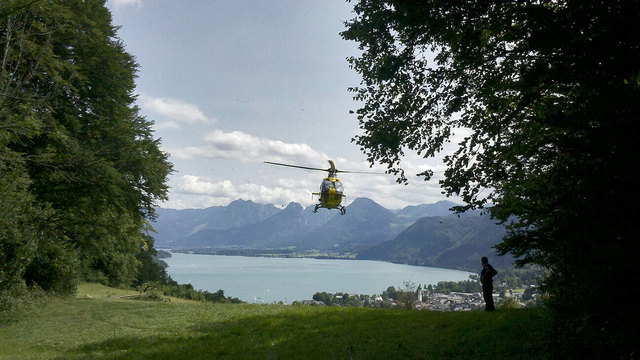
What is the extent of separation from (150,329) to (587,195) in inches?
583

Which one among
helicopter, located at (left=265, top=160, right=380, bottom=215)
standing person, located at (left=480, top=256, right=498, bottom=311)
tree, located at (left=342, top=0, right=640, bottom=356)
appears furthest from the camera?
helicopter, located at (left=265, top=160, right=380, bottom=215)

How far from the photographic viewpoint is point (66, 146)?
16672 millimetres

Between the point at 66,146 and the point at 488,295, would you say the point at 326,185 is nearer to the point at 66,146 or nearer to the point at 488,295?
the point at 488,295

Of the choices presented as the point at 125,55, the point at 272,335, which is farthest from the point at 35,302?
the point at 125,55

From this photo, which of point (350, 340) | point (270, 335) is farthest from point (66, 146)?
point (350, 340)

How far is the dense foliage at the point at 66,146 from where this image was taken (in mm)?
14219

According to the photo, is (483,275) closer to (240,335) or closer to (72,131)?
(240,335)

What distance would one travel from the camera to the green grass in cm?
930

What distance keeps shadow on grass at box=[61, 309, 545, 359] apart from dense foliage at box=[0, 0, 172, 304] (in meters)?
6.63

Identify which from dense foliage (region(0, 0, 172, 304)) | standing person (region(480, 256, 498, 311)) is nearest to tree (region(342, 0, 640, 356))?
standing person (region(480, 256, 498, 311))

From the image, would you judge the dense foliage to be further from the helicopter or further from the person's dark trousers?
the person's dark trousers

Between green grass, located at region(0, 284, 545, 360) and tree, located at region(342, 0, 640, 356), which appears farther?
green grass, located at region(0, 284, 545, 360)

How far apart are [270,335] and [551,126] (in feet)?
32.8

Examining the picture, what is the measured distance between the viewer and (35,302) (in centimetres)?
A: 1606
